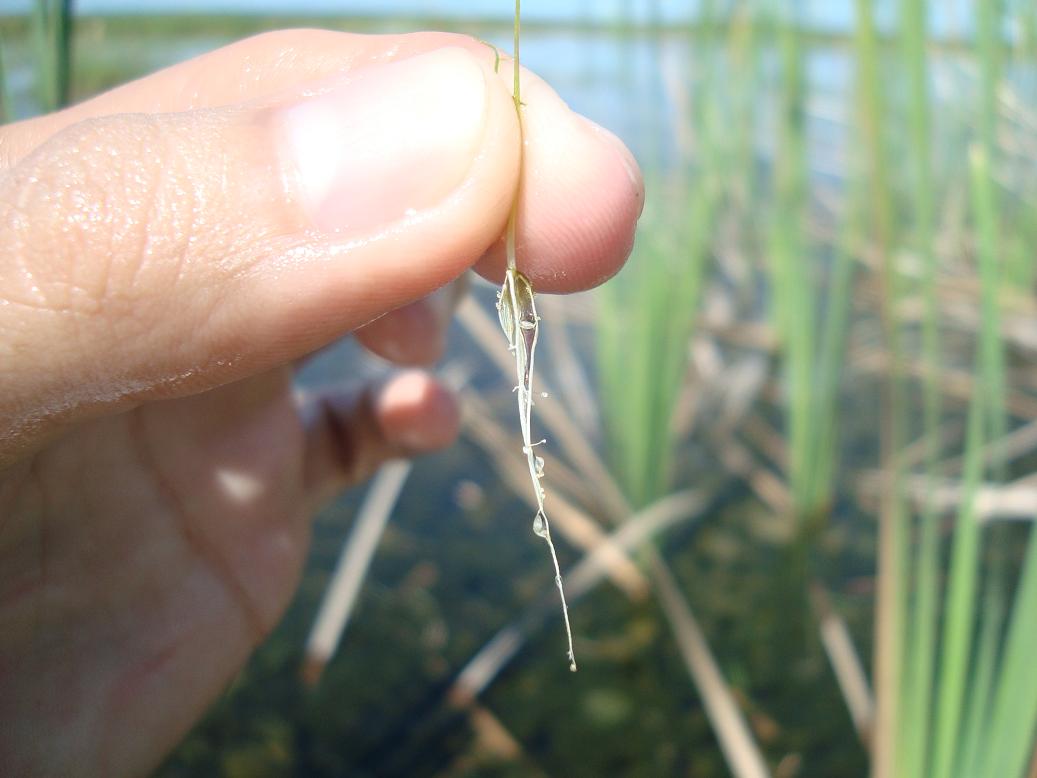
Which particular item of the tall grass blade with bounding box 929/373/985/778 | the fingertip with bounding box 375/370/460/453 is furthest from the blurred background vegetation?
the fingertip with bounding box 375/370/460/453

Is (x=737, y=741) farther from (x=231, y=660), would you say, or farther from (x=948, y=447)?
(x=948, y=447)

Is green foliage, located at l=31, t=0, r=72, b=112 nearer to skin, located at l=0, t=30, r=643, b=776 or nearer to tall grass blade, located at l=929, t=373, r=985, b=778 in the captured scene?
skin, located at l=0, t=30, r=643, b=776

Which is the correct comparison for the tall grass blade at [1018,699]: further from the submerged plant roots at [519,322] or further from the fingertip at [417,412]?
the fingertip at [417,412]

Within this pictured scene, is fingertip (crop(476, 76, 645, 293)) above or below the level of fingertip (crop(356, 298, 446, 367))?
above

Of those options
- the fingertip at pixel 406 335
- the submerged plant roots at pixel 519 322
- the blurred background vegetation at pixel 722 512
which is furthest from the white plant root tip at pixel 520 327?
the blurred background vegetation at pixel 722 512

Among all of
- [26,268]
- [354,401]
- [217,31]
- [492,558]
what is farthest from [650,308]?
[217,31]

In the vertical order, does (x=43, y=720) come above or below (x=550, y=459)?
above
